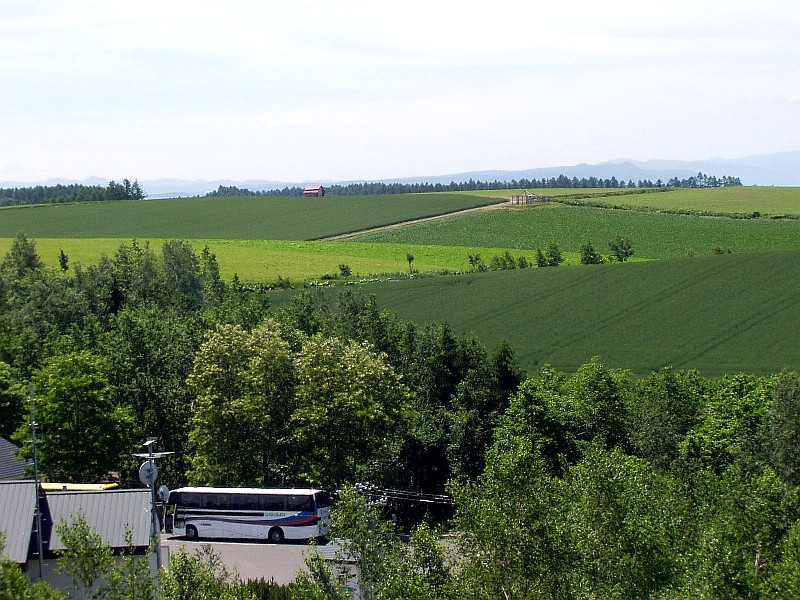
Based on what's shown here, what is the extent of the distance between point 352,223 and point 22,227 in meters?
51.9

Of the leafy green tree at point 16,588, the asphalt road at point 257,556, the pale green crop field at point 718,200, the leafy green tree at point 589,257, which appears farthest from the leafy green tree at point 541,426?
the pale green crop field at point 718,200

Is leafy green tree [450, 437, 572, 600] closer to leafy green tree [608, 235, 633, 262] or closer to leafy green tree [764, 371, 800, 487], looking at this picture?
leafy green tree [764, 371, 800, 487]

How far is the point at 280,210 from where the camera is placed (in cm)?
18162

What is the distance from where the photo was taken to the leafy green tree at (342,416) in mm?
47531

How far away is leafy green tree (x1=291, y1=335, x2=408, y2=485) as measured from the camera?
4753 centimetres

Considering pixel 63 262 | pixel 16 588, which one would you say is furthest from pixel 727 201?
pixel 16 588

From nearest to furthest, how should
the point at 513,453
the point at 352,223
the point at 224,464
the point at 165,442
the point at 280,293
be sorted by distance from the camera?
the point at 513,453 < the point at 224,464 < the point at 165,442 < the point at 280,293 < the point at 352,223

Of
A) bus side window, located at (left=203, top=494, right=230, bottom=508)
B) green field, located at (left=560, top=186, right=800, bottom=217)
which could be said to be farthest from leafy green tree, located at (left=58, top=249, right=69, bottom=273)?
green field, located at (left=560, top=186, right=800, bottom=217)

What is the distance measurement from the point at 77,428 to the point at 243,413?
8217 millimetres

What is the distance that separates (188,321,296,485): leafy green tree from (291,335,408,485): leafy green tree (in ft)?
2.66

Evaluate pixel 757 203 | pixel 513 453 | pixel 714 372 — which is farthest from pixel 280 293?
pixel 757 203

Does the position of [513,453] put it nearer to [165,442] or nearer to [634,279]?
[165,442]

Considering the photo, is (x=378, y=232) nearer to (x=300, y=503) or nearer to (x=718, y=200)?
(x=718, y=200)

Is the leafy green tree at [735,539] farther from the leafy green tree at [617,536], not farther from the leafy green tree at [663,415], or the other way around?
the leafy green tree at [663,415]
